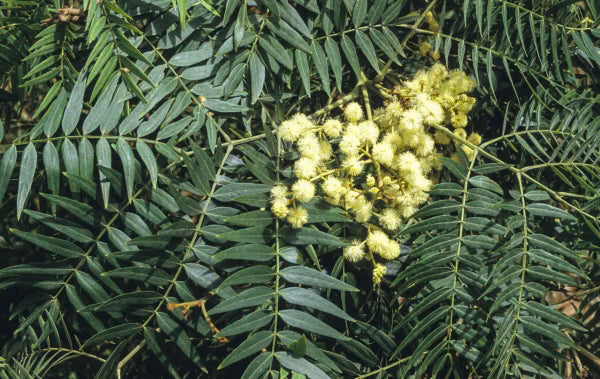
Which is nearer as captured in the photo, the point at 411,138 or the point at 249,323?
the point at 249,323

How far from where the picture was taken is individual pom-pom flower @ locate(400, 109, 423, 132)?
1.77m

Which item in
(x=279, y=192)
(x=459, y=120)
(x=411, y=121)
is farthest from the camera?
(x=459, y=120)

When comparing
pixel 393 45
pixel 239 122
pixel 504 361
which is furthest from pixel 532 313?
pixel 239 122

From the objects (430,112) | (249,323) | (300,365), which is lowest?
(300,365)

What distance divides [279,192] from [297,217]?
0.31 ft

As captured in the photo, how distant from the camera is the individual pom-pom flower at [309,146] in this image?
1.73 m

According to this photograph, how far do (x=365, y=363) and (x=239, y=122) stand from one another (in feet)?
2.98

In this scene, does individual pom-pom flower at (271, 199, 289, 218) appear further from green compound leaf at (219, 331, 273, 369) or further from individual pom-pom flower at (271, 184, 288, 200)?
green compound leaf at (219, 331, 273, 369)

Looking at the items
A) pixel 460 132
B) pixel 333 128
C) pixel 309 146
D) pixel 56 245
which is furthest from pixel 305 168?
pixel 56 245

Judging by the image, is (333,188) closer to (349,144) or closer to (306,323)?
(349,144)

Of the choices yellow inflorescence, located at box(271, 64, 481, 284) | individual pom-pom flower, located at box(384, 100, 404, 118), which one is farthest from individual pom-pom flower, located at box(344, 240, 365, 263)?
individual pom-pom flower, located at box(384, 100, 404, 118)

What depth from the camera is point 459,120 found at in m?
1.96

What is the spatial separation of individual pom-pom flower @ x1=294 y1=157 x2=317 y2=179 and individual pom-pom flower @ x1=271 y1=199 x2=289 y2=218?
4.0 inches

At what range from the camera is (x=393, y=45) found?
1894 mm
